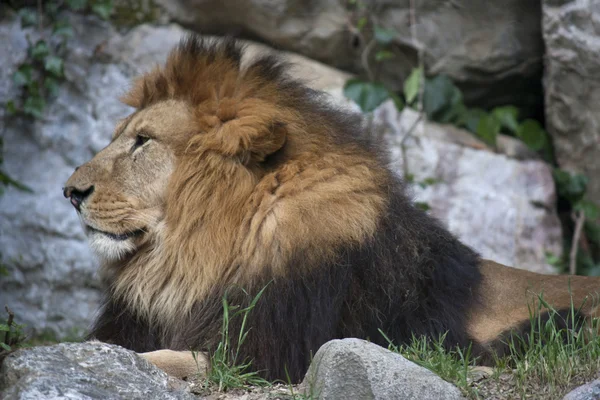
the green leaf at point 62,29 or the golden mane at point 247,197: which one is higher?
the green leaf at point 62,29

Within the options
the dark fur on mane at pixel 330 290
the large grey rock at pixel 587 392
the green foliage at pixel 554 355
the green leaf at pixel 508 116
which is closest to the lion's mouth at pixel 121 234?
the dark fur on mane at pixel 330 290

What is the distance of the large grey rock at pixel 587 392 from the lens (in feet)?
8.66

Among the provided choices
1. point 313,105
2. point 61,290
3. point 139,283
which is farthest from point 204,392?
point 61,290

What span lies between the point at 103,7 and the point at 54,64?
0.58 m

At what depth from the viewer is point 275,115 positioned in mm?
3658

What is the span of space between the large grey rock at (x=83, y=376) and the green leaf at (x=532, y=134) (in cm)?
441

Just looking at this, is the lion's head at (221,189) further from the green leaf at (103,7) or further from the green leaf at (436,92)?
the green leaf at (103,7)

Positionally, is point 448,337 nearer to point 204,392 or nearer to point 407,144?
point 204,392

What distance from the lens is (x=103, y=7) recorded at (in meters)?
6.59

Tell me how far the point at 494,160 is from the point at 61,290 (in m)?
3.38

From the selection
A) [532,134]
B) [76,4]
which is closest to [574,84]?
[532,134]

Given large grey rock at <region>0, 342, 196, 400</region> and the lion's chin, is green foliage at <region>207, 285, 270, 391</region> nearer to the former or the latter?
large grey rock at <region>0, 342, 196, 400</region>

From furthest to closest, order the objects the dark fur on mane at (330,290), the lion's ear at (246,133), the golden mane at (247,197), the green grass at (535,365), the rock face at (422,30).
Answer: the rock face at (422,30) → the lion's ear at (246,133) → the golden mane at (247,197) → the dark fur on mane at (330,290) → the green grass at (535,365)

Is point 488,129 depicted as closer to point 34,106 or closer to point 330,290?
point 34,106
